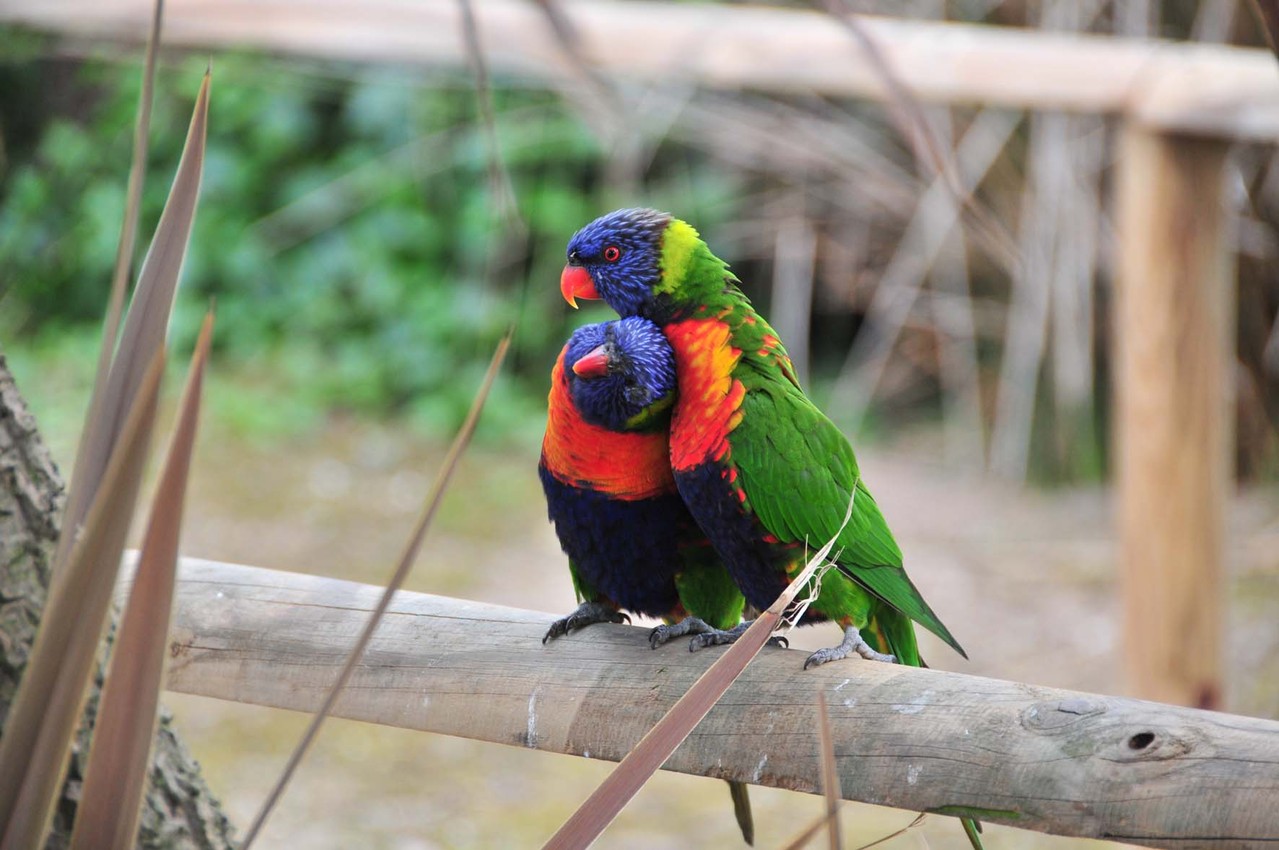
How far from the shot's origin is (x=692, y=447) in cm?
112

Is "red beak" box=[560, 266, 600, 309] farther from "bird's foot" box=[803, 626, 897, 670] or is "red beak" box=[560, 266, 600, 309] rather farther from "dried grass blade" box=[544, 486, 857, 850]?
"dried grass blade" box=[544, 486, 857, 850]

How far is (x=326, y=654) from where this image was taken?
3.69 ft

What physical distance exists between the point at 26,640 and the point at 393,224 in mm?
3349

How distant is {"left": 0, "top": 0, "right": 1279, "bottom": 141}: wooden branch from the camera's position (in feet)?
6.23

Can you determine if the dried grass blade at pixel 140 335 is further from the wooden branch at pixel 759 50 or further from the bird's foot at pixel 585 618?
the wooden branch at pixel 759 50

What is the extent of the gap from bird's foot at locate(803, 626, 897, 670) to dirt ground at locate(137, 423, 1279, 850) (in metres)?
1.09

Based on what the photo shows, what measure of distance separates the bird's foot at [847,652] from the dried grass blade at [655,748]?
325mm

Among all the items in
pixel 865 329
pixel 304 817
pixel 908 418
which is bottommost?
pixel 304 817

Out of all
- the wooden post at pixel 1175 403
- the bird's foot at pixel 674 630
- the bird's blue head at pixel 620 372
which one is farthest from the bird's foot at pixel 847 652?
the wooden post at pixel 1175 403

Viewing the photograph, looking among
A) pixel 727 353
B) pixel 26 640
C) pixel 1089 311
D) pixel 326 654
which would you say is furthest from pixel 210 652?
pixel 1089 311

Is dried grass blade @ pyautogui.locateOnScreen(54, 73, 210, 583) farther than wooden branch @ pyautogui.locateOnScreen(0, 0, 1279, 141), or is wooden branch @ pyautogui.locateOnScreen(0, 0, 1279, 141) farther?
wooden branch @ pyautogui.locateOnScreen(0, 0, 1279, 141)

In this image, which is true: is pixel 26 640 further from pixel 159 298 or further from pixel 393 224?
pixel 393 224

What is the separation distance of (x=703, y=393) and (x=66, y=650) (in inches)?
26.3

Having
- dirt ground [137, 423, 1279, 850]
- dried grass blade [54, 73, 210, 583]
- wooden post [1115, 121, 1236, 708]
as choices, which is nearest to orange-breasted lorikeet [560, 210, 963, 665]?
dried grass blade [54, 73, 210, 583]
